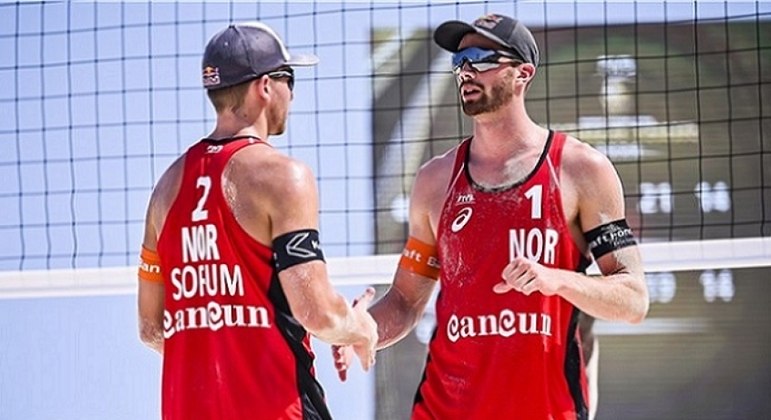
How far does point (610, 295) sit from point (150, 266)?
1157 millimetres

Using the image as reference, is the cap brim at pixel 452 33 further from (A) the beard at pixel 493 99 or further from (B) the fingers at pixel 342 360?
(B) the fingers at pixel 342 360

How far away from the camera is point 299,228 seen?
3.57 metres

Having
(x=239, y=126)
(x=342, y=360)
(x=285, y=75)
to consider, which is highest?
(x=285, y=75)

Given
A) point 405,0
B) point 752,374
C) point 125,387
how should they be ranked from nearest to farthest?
1. point 125,387
2. point 752,374
3. point 405,0

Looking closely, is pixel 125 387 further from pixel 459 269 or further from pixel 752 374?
pixel 752 374

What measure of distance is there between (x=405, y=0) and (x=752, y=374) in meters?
A: 2.92

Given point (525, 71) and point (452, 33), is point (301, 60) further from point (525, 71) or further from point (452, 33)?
point (525, 71)

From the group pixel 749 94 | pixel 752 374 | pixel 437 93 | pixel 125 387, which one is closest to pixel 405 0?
pixel 437 93

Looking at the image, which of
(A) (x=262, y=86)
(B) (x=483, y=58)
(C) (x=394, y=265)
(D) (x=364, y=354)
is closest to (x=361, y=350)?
(D) (x=364, y=354)

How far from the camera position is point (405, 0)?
9039 millimetres

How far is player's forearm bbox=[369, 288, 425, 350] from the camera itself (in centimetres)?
415

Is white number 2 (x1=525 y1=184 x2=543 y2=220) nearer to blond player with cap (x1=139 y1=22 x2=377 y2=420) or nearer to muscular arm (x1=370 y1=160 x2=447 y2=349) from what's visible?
muscular arm (x1=370 y1=160 x2=447 y2=349)

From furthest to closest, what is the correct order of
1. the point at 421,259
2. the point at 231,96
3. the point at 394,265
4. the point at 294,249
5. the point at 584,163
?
the point at 394,265, the point at 421,259, the point at 584,163, the point at 231,96, the point at 294,249

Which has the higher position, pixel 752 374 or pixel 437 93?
pixel 437 93
